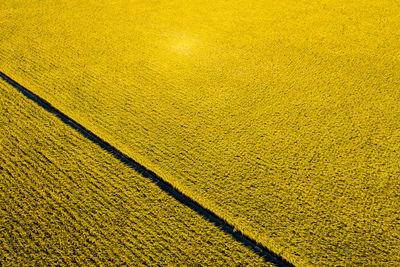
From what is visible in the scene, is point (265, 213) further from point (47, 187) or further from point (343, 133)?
point (47, 187)

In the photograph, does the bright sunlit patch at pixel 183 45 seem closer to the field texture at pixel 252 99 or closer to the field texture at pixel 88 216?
the field texture at pixel 252 99

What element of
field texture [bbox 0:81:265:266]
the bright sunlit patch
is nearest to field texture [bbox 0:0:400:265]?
the bright sunlit patch

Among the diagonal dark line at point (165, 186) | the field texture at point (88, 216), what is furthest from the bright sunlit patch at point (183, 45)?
the field texture at point (88, 216)

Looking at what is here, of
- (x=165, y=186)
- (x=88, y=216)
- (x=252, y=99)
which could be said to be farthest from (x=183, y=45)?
(x=88, y=216)

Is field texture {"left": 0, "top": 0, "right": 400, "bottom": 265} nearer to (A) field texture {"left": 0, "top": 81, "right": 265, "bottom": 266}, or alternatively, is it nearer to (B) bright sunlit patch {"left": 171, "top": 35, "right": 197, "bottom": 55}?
(B) bright sunlit patch {"left": 171, "top": 35, "right": 197, "bottom": 55}

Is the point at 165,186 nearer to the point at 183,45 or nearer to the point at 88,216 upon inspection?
the point at 88,216

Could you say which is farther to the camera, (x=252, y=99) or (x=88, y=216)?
(x=252, y=99)

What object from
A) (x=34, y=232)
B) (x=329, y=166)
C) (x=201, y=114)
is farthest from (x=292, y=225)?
(x=34, y=232)

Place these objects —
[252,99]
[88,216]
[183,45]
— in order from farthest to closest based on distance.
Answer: [183,45], [252,99], [88,216]
